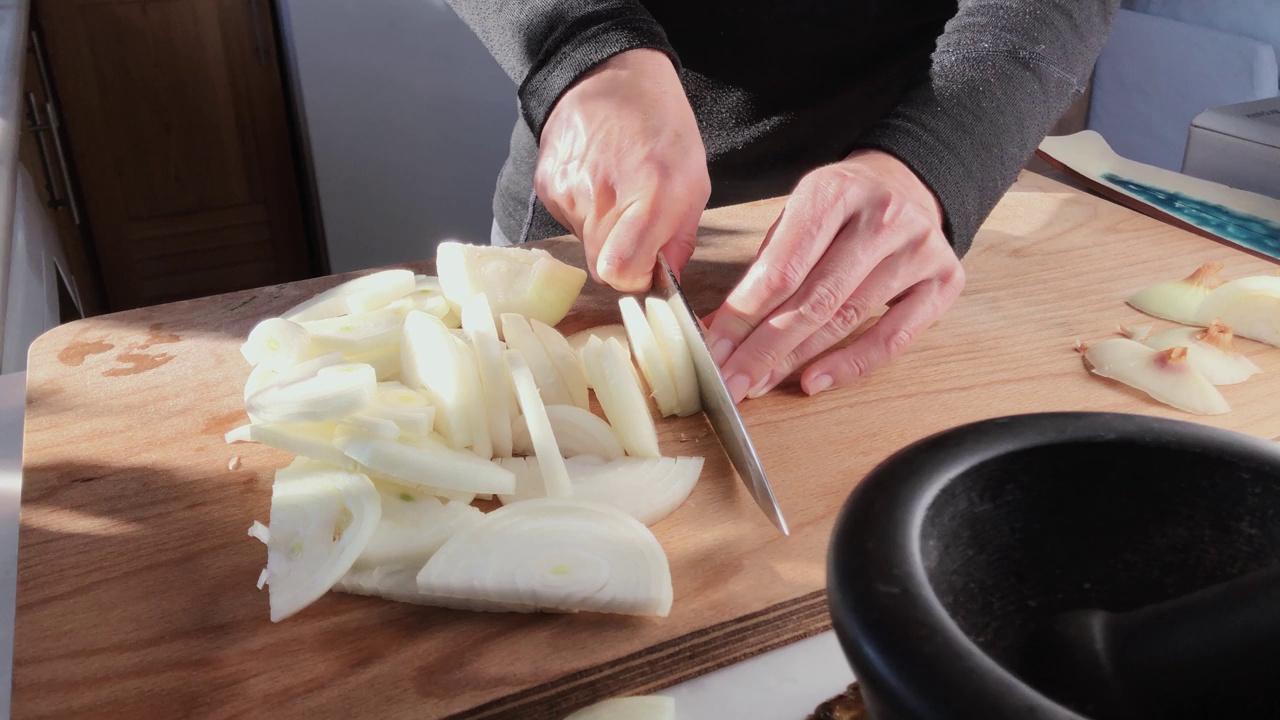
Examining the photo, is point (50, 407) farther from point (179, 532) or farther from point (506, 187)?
point (506, 187)

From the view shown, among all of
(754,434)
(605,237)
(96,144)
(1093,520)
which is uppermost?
(1093,520)

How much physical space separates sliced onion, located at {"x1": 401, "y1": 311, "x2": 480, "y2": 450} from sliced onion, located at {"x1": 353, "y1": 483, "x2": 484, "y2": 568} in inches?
2.9

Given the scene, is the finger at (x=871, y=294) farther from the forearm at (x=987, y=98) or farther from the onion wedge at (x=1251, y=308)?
the onion wedge at (x=1251, y=308)

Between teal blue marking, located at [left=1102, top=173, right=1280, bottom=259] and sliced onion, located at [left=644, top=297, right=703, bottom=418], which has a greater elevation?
sliced onion, located at [left=644, top=297, right=703, bottom=418]

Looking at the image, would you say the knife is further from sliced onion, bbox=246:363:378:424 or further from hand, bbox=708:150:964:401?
sliced onion, bbox=246:363:378:424

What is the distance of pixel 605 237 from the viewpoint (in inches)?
37.0

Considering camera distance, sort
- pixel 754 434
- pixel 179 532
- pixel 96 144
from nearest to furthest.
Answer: pixel 179 532, pixel 754 434, pixel 96 144

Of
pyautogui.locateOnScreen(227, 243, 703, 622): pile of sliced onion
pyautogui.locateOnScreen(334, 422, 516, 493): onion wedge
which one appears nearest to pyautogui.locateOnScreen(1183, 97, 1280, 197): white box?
pyautogui.locateOnScreen(227, 243, 703, 622): pile of sliced onion

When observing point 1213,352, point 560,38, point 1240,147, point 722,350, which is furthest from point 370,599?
point 1240,147

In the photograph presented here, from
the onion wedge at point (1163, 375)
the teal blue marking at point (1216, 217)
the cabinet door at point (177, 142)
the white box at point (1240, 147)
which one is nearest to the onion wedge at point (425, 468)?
the onion wedge at point (1163, 375)

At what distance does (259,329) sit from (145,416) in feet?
0.40

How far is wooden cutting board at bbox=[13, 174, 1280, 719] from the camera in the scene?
0.61 metres

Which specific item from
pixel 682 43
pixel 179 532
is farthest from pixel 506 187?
pixel 179 532

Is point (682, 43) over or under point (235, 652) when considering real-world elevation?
over
